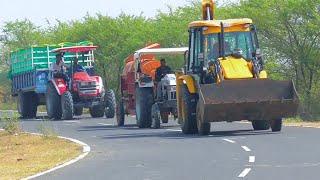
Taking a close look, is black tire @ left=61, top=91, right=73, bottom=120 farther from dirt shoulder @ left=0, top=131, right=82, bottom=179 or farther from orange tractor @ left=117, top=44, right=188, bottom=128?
dirt shoulder @ left=0, top=131, right=82, bottom=179

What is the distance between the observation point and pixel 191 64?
103 ft

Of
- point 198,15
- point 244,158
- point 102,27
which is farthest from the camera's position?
point 102,27

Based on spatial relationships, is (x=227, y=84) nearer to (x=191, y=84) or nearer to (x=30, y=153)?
(x=191, y=84)

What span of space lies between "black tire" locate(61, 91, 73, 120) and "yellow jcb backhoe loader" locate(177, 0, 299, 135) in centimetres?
1295

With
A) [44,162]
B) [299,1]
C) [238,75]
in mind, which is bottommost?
[44,162]

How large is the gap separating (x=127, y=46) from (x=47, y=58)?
23640mm

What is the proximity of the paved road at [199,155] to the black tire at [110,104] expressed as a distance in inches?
390

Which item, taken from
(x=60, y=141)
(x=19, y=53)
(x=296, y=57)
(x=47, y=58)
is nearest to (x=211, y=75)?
(x=60, y=141)

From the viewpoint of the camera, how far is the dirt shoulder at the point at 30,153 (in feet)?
73.4

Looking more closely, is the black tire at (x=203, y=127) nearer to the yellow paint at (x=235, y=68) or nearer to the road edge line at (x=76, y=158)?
the yellow paint at (x=235, y=68)

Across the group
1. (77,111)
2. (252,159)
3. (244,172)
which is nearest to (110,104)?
(77,111)

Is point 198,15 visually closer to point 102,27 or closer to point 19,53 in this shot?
point 102,27

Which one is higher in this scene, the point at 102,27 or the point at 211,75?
the point at 102,27

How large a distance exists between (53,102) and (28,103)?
565 cm
